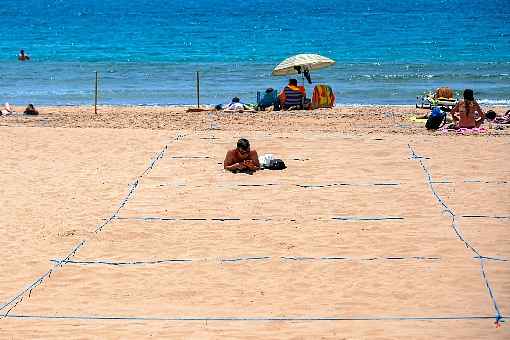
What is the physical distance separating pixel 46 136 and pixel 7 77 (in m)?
18.5

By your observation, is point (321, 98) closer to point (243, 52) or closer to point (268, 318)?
point (268, 318)

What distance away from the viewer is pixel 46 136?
15.8 meters

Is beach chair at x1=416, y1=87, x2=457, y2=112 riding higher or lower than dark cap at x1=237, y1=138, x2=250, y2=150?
higher

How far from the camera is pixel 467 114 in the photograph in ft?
52.3

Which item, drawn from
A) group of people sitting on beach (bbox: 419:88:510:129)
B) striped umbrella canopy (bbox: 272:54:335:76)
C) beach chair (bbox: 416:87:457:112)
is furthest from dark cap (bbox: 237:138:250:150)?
striped umbrella canopy (bbox: 272:54:335:76)

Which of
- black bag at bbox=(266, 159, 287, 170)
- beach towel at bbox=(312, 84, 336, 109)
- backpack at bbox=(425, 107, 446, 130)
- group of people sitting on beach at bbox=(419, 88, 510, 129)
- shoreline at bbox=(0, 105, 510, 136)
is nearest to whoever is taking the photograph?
black bag at bbox=(266, 159, 287, 170)

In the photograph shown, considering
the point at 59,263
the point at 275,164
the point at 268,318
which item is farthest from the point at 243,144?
the point at 268,318

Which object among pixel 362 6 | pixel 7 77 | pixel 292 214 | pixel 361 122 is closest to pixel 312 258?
pixel 292 214

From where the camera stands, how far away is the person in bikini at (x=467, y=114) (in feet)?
51.8

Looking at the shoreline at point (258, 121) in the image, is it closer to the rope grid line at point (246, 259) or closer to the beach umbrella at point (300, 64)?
the beach umbrella at point (300, 64)

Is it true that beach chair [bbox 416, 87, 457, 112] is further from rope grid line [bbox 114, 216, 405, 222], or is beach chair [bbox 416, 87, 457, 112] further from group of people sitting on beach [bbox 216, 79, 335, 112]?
rope grid line [bbox 114, 216, 405, 222]

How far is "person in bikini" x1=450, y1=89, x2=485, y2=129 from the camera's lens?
1577cm

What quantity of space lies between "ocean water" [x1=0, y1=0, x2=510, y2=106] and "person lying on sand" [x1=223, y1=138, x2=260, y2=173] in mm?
13005

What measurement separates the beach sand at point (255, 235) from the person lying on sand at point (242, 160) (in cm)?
15
